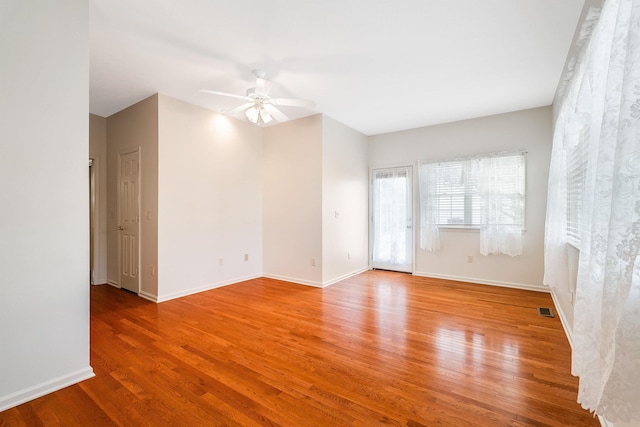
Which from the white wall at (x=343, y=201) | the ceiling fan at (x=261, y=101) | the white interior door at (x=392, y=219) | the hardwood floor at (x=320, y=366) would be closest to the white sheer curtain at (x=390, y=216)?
the white interior door at (x=392, y=219)

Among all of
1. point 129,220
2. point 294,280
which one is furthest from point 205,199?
point 294,280

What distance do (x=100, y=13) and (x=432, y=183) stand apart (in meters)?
4.74

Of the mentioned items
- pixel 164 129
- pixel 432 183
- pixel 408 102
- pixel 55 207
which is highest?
pixel 408 102

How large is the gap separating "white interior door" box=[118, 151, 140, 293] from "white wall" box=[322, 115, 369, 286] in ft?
8.76

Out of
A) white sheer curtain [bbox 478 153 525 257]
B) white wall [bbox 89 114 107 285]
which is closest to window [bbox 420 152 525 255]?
white sheer curtain [bbox 478 153 525 257]

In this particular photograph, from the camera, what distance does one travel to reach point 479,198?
461cm

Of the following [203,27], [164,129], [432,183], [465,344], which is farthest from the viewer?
[432,183]

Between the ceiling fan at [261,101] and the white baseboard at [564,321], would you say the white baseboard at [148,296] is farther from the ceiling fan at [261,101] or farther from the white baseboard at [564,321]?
the white baseboard at [564,321]

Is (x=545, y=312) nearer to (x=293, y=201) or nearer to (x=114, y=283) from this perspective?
(x=293, y=201)

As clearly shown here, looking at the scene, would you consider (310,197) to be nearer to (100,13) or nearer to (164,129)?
(164,129)

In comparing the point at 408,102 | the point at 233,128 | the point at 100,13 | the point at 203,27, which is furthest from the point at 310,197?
the point at 100,13

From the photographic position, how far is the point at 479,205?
462cm

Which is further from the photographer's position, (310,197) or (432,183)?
(432,183)

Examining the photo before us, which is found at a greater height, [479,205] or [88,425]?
[479,205]
